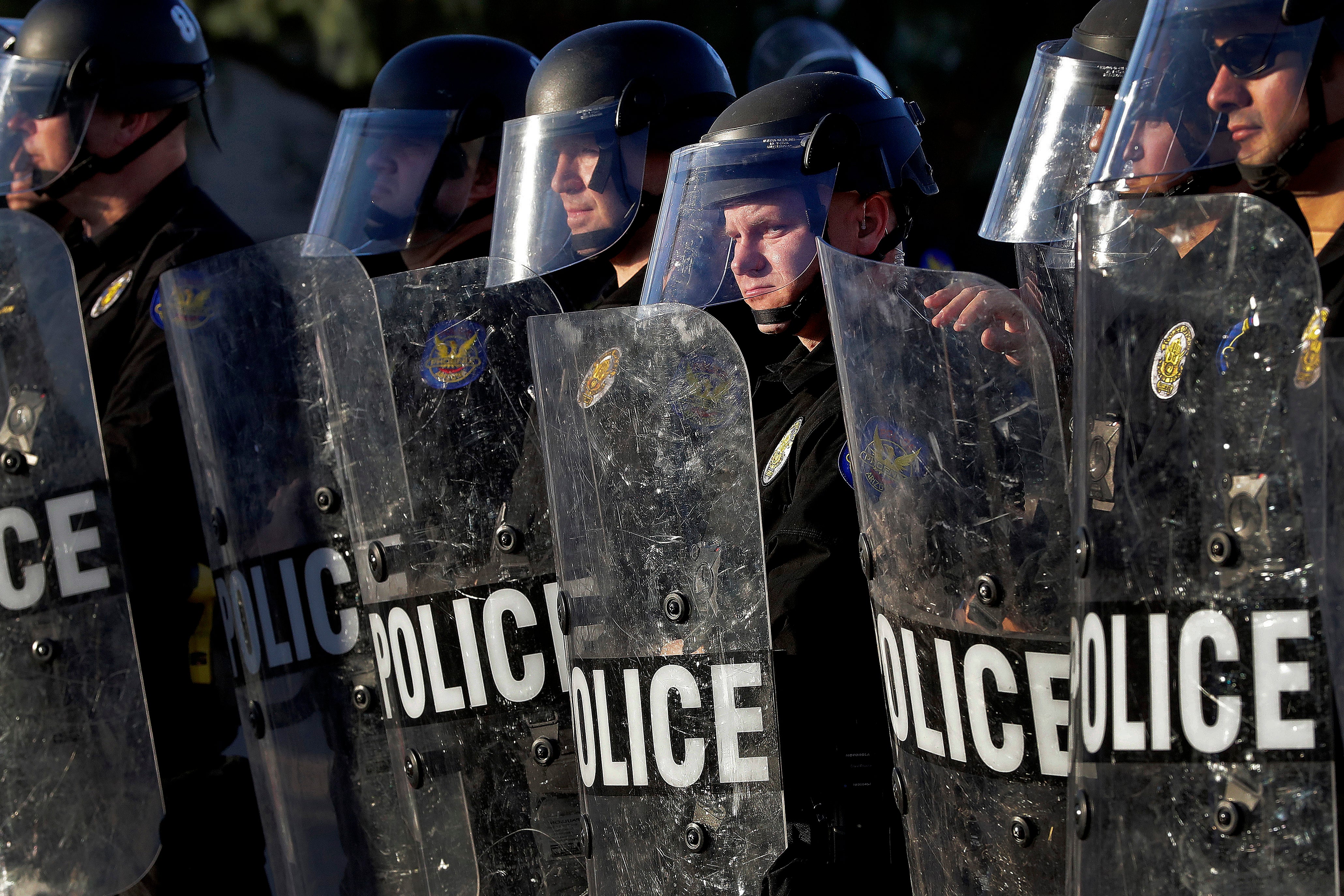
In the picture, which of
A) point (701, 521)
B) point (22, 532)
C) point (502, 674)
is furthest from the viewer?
point (22, 532)

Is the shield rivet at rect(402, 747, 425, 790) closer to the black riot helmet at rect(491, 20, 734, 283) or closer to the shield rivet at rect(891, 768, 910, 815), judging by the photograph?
the shield rivet at rect(891, 768, 910, 815)

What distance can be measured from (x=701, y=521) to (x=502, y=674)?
52 cm

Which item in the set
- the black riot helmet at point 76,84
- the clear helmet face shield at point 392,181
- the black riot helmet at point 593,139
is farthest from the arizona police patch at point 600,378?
the black riot helmet at point 76,84

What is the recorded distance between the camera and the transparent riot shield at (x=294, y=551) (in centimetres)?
247

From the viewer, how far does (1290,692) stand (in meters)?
1.38

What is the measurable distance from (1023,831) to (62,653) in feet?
6.39

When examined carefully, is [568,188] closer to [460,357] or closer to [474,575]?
[460,357]

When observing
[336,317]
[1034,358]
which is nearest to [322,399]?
[336,317]

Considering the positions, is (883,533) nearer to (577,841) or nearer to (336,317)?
(577,841)

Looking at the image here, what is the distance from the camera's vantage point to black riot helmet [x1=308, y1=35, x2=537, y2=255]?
312 cm

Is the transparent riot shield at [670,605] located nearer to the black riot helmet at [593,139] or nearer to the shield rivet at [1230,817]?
the shield rivet at [1230,817]

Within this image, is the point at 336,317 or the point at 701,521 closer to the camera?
the point at 701,521

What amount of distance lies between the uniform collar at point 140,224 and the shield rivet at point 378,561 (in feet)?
4.83

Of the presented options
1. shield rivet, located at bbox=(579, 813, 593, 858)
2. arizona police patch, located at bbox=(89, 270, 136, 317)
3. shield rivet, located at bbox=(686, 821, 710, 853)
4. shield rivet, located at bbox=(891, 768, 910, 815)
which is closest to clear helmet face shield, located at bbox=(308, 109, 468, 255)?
arizona police patch, located at bbox=(89, 270, 136, 317)
